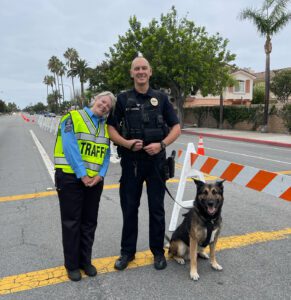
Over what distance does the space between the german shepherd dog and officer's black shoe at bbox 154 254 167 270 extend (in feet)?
0.70

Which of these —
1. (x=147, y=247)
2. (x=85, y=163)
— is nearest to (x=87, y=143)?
(x=85, y=163)

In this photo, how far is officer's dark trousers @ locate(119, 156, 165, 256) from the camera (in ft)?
11.5

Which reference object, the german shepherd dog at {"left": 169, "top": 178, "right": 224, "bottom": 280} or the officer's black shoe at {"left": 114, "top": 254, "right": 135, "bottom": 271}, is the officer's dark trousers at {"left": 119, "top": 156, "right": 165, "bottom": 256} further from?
the german shepherd dog at {"left": 169, "top": 178, "right": 224, "bottom": 280}

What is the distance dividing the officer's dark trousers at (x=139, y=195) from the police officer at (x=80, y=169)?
281 millimetres

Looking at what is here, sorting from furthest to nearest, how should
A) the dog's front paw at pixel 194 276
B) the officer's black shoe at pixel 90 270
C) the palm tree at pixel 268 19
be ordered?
1. the palm tree at pixel 268 19
2. the officer's black shoe at pixel 90 270
3. the dog's front paw at pixel 194 276

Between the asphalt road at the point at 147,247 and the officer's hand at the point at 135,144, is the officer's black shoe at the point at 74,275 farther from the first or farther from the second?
the officer's hand at the point at 135,144

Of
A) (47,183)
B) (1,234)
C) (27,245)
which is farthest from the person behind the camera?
(47,183)

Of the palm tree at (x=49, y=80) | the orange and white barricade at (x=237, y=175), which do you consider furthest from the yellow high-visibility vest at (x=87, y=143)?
the palm tree at (x=49, y=80)

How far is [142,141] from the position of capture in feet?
10.9

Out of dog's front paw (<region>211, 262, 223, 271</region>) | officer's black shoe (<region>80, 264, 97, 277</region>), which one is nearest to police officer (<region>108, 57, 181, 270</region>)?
officer's black shoe (<region>80, 264, 97, 277</region>)

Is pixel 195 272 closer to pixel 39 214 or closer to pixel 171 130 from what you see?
pixel 171 130

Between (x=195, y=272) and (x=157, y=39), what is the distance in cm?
2495

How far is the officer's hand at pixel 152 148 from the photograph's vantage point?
10.9ft

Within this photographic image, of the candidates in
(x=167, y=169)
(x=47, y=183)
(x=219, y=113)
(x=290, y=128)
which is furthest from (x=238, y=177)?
(x=219, y=113)
